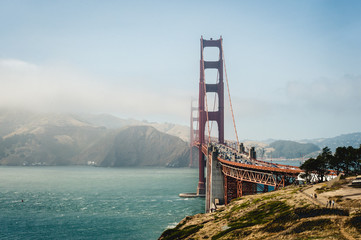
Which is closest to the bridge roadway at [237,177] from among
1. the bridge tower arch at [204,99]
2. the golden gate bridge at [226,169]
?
the golden gate bridge at [226,169]

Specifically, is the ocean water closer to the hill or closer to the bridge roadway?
the bridge roadway

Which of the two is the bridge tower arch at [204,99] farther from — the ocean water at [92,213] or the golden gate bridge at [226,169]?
the ocean water at [92,213]

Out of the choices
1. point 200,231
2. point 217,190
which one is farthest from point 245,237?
point 217,190

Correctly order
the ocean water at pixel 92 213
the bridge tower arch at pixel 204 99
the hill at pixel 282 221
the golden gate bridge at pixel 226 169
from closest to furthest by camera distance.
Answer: the hill at pixel 282 221
the golden gate bridge at pixel 226 169
the ocean water at pixel 92 213
the bridge tower arch at pixel 204 99

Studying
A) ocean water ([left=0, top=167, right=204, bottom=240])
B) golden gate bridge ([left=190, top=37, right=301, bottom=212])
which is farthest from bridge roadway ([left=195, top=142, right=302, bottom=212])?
ocean water ([left=0, top=167, right=204, bottom=240])

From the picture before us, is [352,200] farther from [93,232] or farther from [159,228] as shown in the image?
[93,232]

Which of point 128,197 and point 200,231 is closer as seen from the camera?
point 200,231

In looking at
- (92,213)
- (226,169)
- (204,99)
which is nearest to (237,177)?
(226,169)

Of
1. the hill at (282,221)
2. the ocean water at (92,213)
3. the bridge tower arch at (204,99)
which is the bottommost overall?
the ocean water at (92,213)

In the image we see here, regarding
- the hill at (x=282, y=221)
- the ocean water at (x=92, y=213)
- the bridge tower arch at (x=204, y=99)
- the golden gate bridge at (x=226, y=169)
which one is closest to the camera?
the hill at (x=282, y=221)
